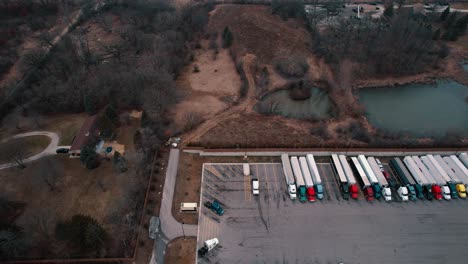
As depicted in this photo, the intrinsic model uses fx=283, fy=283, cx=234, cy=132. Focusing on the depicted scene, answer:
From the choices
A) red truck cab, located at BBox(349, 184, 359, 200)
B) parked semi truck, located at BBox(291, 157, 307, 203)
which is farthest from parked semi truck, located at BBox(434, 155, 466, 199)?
parked semi truck, located at BBox(291, 157, 307, 203)

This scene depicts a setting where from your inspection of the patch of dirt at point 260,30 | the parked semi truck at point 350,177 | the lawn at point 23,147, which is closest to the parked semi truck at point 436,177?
the parked semi truck at point 350,177

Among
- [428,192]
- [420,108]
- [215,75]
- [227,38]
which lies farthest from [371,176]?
[227,38]

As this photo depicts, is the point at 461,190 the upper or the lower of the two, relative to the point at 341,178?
lower

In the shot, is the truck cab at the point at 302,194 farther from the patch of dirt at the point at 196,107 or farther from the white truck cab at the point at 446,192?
the patch of dirt at the point at 196,107

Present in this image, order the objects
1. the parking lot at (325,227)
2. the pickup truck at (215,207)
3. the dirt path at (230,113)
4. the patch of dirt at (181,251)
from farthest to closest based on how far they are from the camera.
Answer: the dirt path at (230,113), the pickup truck at (215,207), the parking lot at (325,227), the patch of dirt at (181,251)

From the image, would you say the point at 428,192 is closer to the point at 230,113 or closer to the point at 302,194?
the point at 302,194

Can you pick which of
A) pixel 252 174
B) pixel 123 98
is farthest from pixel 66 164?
pixel 252 174
